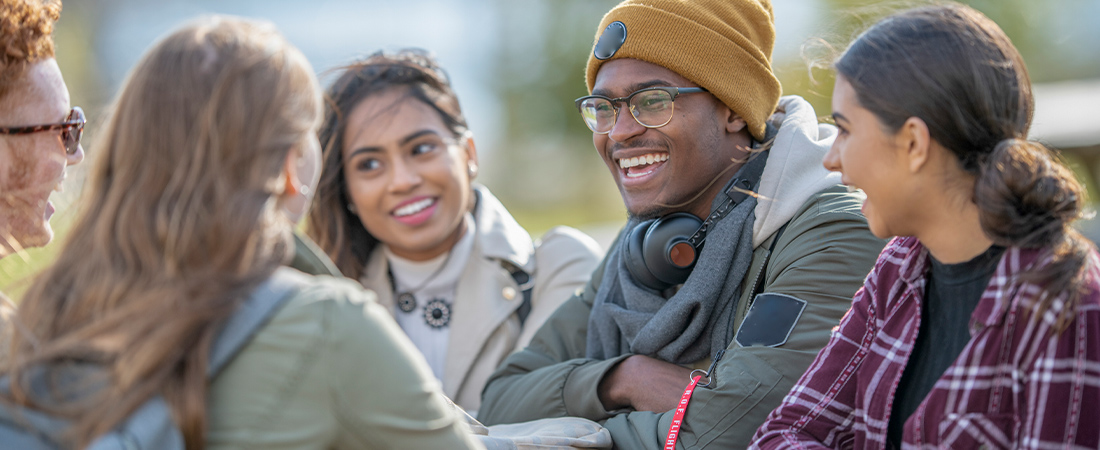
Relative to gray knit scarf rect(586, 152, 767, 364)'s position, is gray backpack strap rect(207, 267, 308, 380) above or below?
above

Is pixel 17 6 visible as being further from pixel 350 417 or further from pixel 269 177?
pixel 350 417

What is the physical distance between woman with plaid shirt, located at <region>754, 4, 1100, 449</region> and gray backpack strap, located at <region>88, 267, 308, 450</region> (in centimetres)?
117

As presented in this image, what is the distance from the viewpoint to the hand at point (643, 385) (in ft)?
8.64

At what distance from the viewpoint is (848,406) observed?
2.05m

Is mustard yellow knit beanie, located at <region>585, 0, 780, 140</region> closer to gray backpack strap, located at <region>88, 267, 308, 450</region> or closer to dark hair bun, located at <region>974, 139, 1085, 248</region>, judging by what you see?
dark hair bun, located at <region>974, 139, 1085, 248</region>

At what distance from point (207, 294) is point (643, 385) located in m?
1.50

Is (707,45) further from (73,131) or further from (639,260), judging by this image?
(73,131)

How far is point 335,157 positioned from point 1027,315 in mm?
2785

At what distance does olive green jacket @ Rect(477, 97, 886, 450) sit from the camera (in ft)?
7.68

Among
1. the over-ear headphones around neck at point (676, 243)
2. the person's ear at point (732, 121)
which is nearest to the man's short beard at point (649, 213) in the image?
the over-ear headphones around neck at point (676, 243)

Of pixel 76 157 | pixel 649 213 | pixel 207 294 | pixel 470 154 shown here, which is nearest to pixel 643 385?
pixel 649 213

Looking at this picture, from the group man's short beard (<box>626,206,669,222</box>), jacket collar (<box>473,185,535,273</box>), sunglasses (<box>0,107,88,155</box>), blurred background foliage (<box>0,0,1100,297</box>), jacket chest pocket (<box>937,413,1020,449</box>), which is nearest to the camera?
jacket chest pocket (<box>937,413,1020,449</box>)

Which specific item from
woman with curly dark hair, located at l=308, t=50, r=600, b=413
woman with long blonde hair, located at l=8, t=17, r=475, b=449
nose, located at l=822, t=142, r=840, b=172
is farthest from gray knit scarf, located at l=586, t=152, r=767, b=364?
woman with long blonde hair, located at l=8, t=17, r=475, b=449

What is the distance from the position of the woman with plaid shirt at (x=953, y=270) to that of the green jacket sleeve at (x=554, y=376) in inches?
30.6
